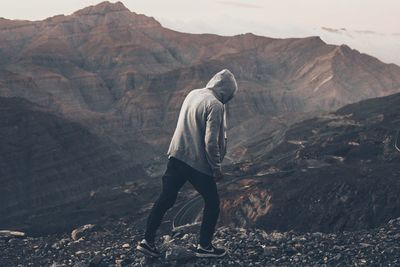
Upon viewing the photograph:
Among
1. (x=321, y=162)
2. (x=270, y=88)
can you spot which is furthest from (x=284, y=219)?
(x=270, y=88)

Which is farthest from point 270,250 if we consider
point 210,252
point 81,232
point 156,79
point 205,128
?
point 156,79

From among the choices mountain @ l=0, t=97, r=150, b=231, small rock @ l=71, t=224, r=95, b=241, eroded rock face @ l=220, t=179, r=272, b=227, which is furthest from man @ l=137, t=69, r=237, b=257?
mountain @ l=0, t=97, r=150, b=231

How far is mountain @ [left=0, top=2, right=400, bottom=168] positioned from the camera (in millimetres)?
116688

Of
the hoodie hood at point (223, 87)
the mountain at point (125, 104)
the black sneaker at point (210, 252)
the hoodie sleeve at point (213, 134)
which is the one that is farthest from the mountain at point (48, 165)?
the hoodie sleeve at point (213, 134)

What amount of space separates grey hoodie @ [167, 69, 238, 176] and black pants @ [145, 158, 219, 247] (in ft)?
0.51

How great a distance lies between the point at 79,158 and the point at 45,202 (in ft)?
33.9

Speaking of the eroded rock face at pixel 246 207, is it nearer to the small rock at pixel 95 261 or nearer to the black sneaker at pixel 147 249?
the small rock at pixel 95 261

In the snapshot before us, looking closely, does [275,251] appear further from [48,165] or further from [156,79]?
[156,79]

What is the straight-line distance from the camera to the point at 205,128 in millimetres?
10250

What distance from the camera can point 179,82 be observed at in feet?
468

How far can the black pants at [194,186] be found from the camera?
10.3m

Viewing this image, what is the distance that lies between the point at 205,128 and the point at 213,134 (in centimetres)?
33

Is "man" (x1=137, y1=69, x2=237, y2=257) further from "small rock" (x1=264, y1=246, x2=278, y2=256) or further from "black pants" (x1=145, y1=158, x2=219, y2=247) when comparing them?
"small rock" (x1=264, y1=246, x2=278, y2=256)

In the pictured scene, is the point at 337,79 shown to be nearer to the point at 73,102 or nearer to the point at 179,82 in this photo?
the point at 179,82
